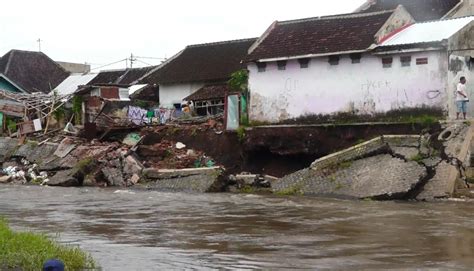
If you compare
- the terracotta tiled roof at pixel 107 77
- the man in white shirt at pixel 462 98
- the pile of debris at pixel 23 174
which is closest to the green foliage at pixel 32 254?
the man in white shirt at pixel 462 98

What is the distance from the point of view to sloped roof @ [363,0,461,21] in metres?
30.6

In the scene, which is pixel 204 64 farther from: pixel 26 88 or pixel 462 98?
pixel 462 98

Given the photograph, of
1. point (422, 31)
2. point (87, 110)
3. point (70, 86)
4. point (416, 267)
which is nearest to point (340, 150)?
point (422, 31)

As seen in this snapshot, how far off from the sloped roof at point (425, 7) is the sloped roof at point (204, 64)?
723cm

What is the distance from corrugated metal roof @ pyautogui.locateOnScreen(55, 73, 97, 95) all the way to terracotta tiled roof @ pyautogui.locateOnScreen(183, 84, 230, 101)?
12.3 m

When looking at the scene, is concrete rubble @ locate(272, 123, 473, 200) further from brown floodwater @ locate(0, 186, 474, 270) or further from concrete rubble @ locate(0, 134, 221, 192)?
concrete rubble @ locate(0, 134, 221, 192)

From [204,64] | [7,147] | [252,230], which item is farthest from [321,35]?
[7,147]

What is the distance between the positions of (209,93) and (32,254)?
939 inches

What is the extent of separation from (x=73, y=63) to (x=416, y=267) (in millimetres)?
51638

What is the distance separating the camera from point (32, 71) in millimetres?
46062

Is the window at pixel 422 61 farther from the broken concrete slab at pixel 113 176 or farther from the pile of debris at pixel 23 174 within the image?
the pile of debris at pixel 23 174

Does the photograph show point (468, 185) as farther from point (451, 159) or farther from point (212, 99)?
point (212, 99)

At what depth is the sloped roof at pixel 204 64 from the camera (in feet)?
109

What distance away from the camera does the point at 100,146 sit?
88.7 ft
